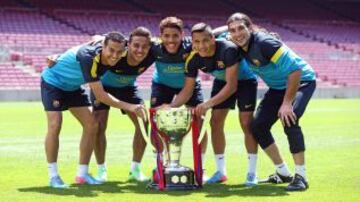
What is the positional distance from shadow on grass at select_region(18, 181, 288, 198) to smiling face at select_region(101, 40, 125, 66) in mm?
1484

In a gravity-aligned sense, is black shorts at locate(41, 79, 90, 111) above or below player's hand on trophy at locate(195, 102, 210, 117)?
above

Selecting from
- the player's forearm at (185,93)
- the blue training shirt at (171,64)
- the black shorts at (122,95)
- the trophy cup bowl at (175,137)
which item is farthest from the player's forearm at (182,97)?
the black shorts at (122,95)

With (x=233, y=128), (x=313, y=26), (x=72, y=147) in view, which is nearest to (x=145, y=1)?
(x=313, y=26)

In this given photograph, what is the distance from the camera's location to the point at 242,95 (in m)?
8.22

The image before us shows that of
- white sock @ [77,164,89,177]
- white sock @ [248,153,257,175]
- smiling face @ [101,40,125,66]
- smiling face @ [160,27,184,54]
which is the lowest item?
white sock @ [77,164,89,177]

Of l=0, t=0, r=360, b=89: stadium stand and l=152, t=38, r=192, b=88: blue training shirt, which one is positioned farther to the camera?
l=0, t=0, r=360, b=89: stadium stand

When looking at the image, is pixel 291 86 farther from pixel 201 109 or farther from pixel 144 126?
pixel 144 126

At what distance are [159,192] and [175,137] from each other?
0.67 metres

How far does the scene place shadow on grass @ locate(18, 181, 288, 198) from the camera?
23.9 ft

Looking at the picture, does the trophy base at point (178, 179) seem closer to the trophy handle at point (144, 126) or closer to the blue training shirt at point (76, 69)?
the trophy handle at point (144, 126)

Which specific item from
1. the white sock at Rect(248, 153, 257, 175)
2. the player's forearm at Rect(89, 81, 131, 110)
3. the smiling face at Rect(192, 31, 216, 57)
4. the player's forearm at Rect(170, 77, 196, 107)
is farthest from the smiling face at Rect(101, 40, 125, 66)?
the white sock at Rect(248, 153, 257, 175)

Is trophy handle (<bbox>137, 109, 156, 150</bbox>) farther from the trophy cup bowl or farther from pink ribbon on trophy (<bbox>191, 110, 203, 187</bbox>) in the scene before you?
pink ribbon on trophy (<bbox>191, 110, 203, 187</bbox>)

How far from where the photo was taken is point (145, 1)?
45.4m

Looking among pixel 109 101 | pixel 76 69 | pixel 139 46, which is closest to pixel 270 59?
pixel 139 46
